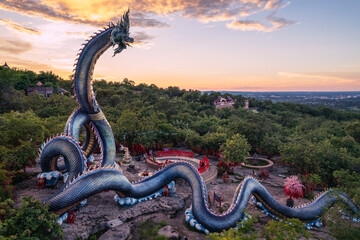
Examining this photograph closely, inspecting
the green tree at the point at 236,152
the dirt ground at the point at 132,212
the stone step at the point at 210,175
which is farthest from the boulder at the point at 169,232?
the green tree at the point at 236,152

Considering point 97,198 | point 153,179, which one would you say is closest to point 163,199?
point 153,179

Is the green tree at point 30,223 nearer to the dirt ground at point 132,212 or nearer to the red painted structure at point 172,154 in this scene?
the dirt ground at point 132,212

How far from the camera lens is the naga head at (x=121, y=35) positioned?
694 inches

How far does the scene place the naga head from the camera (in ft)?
57.8

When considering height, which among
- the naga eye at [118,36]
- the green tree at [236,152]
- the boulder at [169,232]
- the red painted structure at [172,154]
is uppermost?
the naga eye at [118,36]

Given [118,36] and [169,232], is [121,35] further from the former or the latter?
[169,232]

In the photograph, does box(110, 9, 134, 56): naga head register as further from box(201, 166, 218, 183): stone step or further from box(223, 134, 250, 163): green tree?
box(201, 166, 218, 183): stone step

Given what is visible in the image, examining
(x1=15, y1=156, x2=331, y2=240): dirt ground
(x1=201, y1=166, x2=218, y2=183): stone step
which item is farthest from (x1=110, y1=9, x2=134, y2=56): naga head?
(x1=201, y1=166, x2=218, y2=183): stone step

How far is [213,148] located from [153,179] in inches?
570

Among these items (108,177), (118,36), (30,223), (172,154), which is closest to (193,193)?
(108,177)

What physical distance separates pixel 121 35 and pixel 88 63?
343cm

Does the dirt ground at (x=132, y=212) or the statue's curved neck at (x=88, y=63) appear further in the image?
the statue's curved neck at (x=88, y=63)

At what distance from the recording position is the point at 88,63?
17.8 meters

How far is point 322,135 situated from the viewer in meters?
38.4
